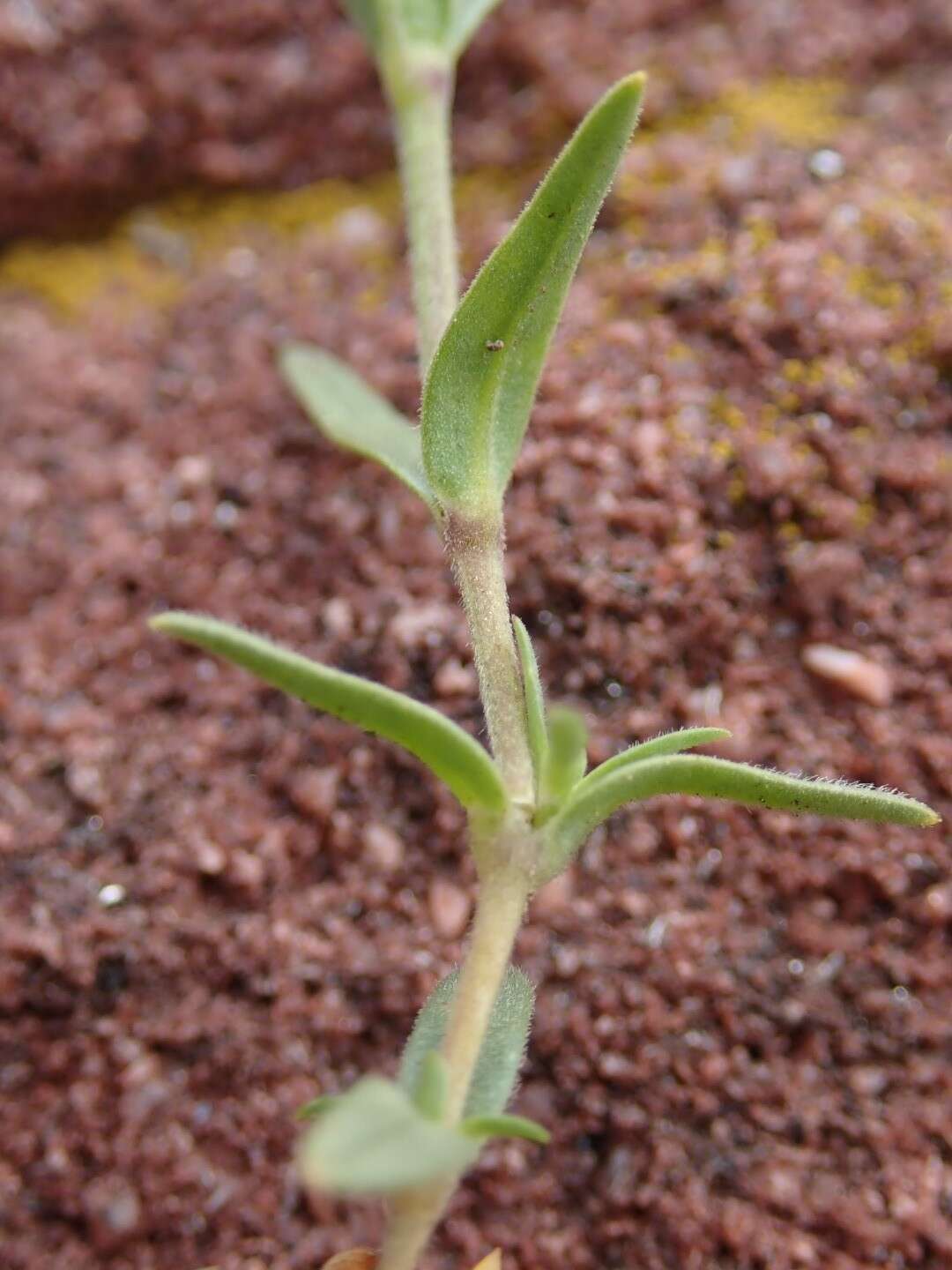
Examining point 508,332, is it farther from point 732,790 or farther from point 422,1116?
point 422,1116

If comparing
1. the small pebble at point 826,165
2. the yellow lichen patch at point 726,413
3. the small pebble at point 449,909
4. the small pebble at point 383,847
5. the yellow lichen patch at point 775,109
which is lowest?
the small pebble at point 449,909

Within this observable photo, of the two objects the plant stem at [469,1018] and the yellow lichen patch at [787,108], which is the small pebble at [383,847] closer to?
the plant stem at [469,1018]

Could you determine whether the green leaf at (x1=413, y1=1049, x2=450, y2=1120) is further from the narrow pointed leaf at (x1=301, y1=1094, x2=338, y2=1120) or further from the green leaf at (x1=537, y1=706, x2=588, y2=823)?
the green leaf at (x1=537, y1=706, x2=588, y2=823)

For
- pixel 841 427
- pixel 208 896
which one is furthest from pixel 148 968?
pixel 841 427

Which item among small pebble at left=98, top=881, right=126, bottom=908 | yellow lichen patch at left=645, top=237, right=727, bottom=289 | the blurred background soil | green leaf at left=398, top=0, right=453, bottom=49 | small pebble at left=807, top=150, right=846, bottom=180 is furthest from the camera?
small pebble at left=807, top=150, right=846, bottom=180

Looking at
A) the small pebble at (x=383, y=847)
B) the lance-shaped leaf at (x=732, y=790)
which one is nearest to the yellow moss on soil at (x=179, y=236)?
the small pebble at (x=383, y=847)

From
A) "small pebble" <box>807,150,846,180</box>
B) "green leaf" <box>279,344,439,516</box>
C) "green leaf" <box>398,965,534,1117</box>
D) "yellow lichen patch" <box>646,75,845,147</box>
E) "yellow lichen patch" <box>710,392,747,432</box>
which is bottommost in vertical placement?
"green leaf" <box>398,965,534,1117</box>

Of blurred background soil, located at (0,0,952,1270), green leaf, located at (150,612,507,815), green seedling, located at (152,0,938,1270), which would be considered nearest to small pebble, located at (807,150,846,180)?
blurred background soil, located at (0,0,952,1270)
